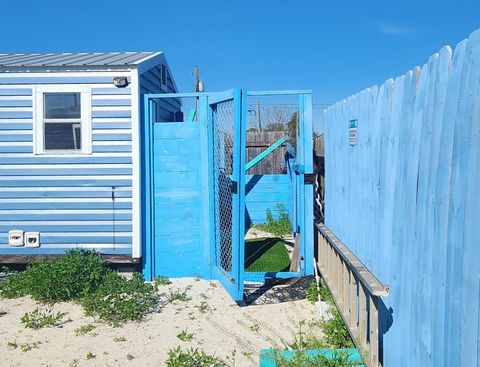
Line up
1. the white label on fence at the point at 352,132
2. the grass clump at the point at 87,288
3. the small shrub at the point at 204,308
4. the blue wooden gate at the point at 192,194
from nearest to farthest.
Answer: the white label on fence at the point at 352,132, the grass clump at the point at 87,288, the small shrub at the point at 204,308, the blue wooden gate at the point at 192,194

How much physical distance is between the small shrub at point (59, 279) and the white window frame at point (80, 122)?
137 cm

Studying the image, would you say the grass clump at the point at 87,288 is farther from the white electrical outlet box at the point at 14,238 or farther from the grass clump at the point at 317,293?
the grass clump at the point at 317,293

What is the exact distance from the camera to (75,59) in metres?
7.53

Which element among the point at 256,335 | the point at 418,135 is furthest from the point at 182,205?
the point at 418,135

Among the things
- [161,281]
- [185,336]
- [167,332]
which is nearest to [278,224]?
[161,281]

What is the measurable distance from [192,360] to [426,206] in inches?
100

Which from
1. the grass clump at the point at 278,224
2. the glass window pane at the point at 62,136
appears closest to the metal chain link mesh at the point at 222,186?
the glass window pane at the point at 62,136

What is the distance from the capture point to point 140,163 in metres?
6.77

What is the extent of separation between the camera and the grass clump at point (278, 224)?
408 inches

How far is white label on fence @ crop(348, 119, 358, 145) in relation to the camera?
14.2ft

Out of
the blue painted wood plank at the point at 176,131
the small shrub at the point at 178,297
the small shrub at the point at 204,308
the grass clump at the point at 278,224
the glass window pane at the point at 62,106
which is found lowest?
the small shrub at the point at 204,308

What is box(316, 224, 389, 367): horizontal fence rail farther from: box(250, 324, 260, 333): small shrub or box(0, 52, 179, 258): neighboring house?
box(0, 52, 179, 258): neighboring house

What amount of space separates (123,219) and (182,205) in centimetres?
80

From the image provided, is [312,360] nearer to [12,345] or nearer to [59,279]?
[12,345]
